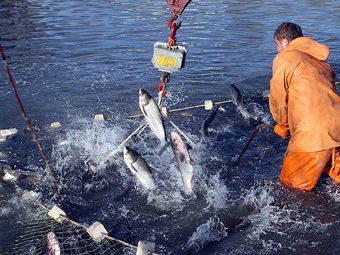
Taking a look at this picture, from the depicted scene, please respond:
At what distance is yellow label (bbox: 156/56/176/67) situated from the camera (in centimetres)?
561

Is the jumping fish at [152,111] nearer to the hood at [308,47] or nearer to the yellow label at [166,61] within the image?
the yellow label at [166,61]

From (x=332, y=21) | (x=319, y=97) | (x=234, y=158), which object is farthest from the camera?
(x=332, y=21)

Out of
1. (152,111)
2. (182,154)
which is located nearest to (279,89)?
(182,154)

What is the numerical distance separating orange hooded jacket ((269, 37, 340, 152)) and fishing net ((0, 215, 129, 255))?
2854 mm

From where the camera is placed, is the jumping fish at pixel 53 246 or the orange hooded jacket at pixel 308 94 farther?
the orange hooded jacket at pixel 308 94

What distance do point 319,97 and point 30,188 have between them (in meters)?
4.57

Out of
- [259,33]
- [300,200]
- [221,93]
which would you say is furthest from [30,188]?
[259,33]

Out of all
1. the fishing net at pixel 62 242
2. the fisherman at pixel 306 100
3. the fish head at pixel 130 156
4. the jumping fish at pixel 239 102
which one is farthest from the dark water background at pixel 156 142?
the fish head at pixel 130 156

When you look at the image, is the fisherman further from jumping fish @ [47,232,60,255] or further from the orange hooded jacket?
jumping fish @ [47,232,60,255]

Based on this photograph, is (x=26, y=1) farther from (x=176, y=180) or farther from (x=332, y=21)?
(x=176, y=180)

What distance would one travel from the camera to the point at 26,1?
81.0 feet

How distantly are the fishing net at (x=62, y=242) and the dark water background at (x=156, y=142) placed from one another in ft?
1.23

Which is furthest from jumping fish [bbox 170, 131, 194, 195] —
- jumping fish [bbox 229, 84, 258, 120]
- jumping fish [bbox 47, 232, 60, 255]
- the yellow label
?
jumping fish [bbox 229, 84, 258, 120]

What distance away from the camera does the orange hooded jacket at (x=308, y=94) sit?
5.79 m
